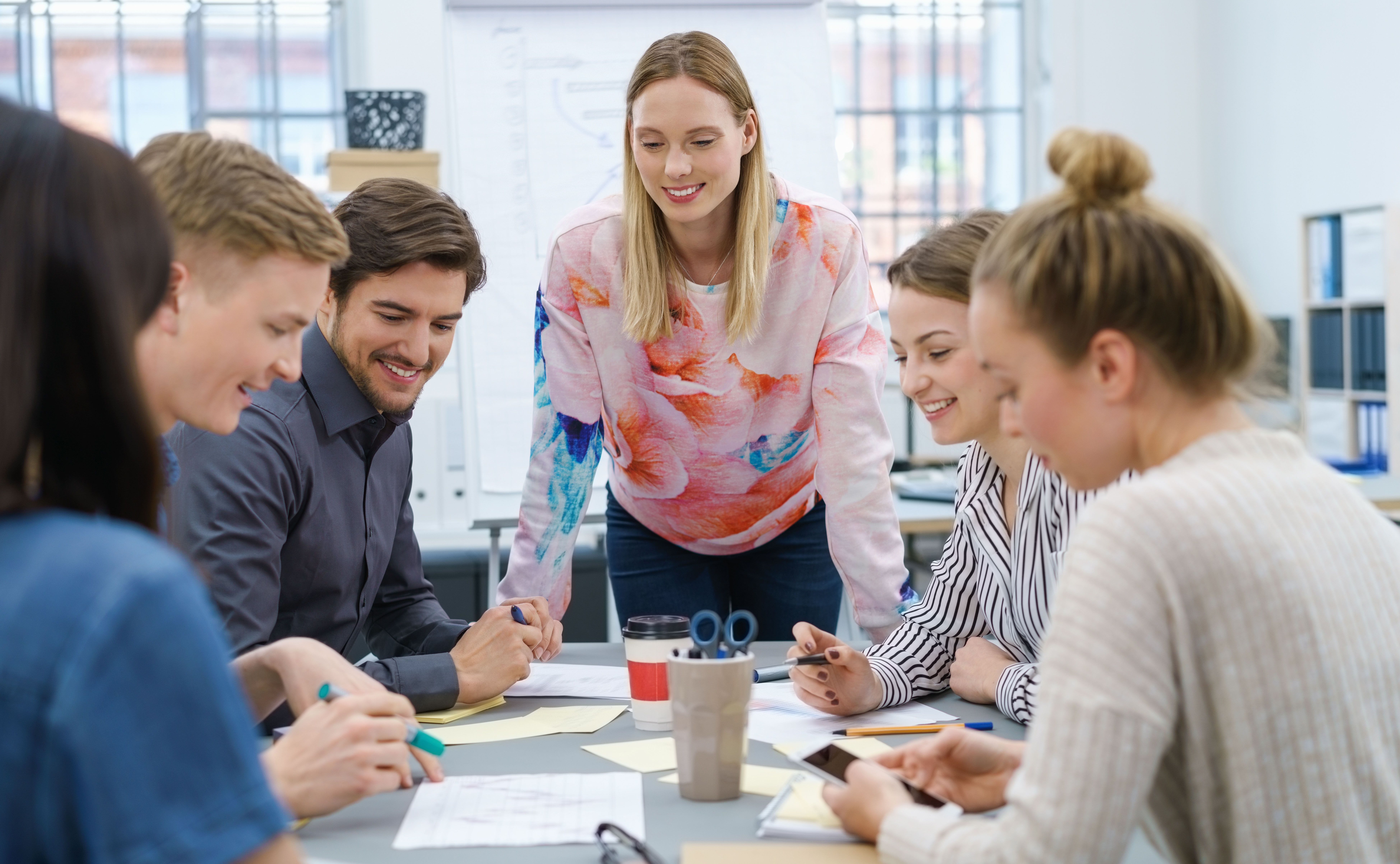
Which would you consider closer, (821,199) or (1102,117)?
(821,199)

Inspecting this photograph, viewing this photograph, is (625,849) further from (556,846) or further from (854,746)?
(854,746)

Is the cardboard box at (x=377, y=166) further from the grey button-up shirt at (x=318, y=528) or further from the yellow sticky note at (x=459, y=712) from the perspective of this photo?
the yellow sticky note at (x=459, y=712)

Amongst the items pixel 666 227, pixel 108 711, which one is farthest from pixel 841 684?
pixel 108 711

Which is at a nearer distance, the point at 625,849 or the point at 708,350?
the point at 625,849

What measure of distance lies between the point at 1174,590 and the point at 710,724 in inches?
16.2

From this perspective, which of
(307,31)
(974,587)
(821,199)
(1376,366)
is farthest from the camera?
(307,31)

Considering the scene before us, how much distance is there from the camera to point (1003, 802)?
98cm

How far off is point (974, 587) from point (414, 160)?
111 inches

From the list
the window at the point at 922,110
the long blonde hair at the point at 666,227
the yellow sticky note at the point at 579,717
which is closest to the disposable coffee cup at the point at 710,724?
the yellow sticky note at the point at 579,717

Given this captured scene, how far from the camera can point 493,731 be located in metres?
1.25

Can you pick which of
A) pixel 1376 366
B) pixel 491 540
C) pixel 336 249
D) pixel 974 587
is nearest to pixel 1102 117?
pixel 1376 366

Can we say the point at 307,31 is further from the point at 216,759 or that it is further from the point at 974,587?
the point at 216,759

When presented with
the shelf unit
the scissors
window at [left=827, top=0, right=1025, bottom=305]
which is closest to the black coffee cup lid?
the scissors

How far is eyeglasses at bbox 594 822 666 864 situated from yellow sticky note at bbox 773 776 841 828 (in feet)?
0.41
